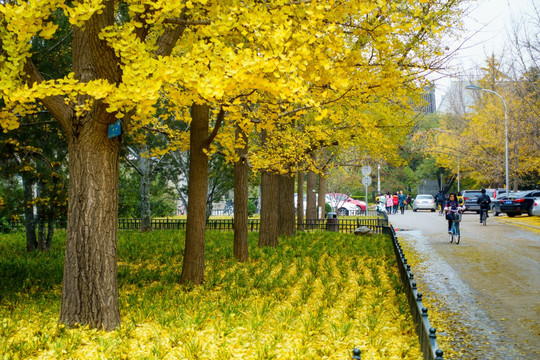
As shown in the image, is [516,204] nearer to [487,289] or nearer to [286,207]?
[286,207]

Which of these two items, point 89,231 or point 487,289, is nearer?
point 89,231

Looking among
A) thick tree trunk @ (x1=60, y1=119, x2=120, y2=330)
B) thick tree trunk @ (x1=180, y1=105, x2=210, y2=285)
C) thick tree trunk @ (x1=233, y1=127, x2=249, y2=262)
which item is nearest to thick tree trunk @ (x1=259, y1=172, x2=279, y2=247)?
thick tree trunk @ (x1=233, y1=127, x2=249, y2=262)

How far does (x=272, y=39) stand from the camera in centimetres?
625

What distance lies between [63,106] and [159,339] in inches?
121

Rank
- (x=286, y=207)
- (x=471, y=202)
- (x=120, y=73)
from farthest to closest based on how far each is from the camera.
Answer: (x=471, y=202) < (x=286, y=207) < (x=120, y=73)

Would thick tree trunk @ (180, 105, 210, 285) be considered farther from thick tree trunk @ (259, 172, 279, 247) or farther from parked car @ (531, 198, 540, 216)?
parked car @ (531, 198, 540, 216)

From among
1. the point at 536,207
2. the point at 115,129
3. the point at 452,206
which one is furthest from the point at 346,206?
the point at 115,129

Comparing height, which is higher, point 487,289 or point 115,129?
point 115,129

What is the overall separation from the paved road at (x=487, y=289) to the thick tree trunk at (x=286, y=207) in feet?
12.5

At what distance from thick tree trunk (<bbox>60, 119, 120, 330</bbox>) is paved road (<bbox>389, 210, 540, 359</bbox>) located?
171 inches

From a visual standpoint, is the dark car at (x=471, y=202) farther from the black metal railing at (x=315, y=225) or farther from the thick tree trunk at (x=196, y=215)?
the thick tree trunk at (x=196, y=215)

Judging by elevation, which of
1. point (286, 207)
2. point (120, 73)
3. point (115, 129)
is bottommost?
point (286, 207)

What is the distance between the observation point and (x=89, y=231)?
6.88 m

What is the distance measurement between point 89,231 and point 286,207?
1277 cm
